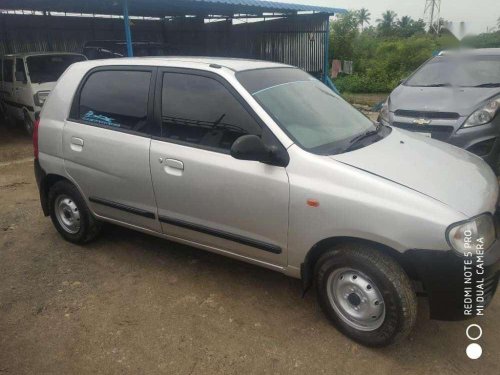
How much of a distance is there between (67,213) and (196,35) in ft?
46.2

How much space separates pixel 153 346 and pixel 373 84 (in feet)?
53.8

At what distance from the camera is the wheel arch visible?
2.36 metres

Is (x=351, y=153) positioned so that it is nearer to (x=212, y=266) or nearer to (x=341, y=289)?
(x=341, y=289)

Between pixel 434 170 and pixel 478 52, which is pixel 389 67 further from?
pixel 434 170

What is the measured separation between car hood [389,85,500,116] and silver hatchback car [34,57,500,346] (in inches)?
78.0

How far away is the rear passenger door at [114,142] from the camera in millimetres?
3258

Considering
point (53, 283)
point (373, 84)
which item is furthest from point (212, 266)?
point (373, 84)

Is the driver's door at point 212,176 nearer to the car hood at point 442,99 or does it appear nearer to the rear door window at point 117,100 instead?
the rear door window at point 117,100

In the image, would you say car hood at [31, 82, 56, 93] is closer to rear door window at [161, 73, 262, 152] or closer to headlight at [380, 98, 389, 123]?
rear door window at [161, 73, 262, 152]

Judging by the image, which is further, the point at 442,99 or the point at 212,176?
the point at 442,99

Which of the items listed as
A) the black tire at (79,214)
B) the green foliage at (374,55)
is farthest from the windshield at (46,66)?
the green foliage at (374,55)

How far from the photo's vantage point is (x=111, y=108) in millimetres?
3473

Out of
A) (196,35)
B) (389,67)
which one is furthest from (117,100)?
(389,67)

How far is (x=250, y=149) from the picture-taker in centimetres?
254
